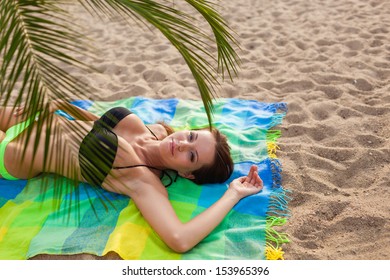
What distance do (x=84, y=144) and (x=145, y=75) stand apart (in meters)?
2.73

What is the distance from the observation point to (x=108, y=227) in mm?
2182

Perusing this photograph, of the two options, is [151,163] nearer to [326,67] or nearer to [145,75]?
[145,75]

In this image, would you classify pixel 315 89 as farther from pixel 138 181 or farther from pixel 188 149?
pixel 138 181

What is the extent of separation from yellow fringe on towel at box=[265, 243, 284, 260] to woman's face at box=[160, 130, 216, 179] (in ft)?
1.93

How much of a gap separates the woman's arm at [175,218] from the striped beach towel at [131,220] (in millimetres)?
56

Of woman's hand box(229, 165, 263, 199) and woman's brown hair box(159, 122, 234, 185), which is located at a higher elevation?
woman's brown hair box(159, 122, 234, 185)

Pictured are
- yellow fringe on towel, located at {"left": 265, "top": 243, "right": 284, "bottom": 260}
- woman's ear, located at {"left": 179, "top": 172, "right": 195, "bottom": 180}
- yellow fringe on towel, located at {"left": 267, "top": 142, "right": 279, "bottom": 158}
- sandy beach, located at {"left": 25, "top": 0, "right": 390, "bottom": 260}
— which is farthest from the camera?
yellow fringe on towel, located at {"left": 267, "top": 142, "right": 279, "bottom": 158}

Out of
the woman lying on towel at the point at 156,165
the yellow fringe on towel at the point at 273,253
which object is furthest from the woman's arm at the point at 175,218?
the yellow fringe on towel at the point at 273,253

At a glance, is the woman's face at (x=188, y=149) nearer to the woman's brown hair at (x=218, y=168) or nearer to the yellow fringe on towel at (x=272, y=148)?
the woman's brown hair at (x=218, y=168)

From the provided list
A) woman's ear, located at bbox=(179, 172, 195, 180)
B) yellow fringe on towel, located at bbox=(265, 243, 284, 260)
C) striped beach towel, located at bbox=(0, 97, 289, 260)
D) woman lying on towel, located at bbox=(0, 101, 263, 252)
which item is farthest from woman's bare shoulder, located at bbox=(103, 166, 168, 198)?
yellow fringe on towel, located at bbox=(265, 243, 284, 260)

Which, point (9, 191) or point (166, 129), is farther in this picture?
point (166, 129)

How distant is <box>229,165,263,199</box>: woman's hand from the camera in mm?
2322

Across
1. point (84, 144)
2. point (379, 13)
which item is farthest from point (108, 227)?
point (379, 13)

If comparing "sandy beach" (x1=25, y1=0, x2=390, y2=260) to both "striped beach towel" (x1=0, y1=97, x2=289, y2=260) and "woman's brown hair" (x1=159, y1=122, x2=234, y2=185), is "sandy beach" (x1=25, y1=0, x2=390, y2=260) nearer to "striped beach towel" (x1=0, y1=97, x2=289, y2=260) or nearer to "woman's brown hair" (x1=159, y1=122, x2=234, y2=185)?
"striped beach towel" (x1=0, y1=97, x2=289, y2=260)
